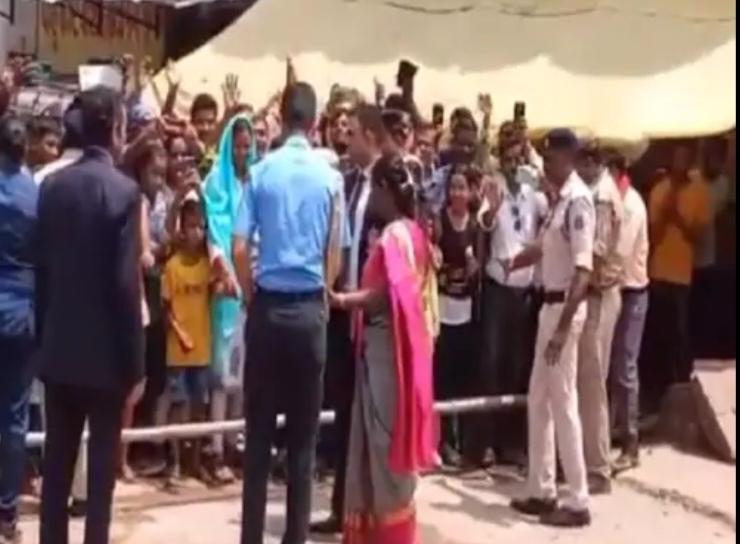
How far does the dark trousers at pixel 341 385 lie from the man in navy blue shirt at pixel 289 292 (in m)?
0.58

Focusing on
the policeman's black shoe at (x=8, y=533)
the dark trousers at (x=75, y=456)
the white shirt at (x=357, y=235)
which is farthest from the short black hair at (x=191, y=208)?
the dark trousers at (x=75, y=456)

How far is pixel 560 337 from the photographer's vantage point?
8.65 meters

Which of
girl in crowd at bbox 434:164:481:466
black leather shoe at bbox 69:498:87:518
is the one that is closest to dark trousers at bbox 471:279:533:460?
girl in crowd at bbox 434:164:481:466

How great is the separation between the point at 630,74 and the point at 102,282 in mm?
6728

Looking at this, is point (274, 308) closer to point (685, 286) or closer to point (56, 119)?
point (56, 119)

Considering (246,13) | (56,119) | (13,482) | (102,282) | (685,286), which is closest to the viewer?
(102,282)

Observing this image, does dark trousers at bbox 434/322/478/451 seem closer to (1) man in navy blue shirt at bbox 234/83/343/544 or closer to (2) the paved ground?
(2) the paved ground

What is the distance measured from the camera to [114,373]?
21.5 ft

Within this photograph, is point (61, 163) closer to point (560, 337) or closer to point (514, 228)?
point (560, 337)

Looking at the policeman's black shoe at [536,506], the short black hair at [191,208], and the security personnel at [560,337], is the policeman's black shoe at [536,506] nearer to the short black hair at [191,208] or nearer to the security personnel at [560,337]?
the security personnel at [560,337]

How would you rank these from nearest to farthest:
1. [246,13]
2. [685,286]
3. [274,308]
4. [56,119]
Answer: [274,308]
[56,119]
[685,286]
[246,13]

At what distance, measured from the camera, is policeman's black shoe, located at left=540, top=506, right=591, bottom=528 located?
889 cm

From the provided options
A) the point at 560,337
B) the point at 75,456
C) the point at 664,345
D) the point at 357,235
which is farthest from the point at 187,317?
the point at 664,345

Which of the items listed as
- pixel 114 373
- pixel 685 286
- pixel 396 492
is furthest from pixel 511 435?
pixel 114 373
